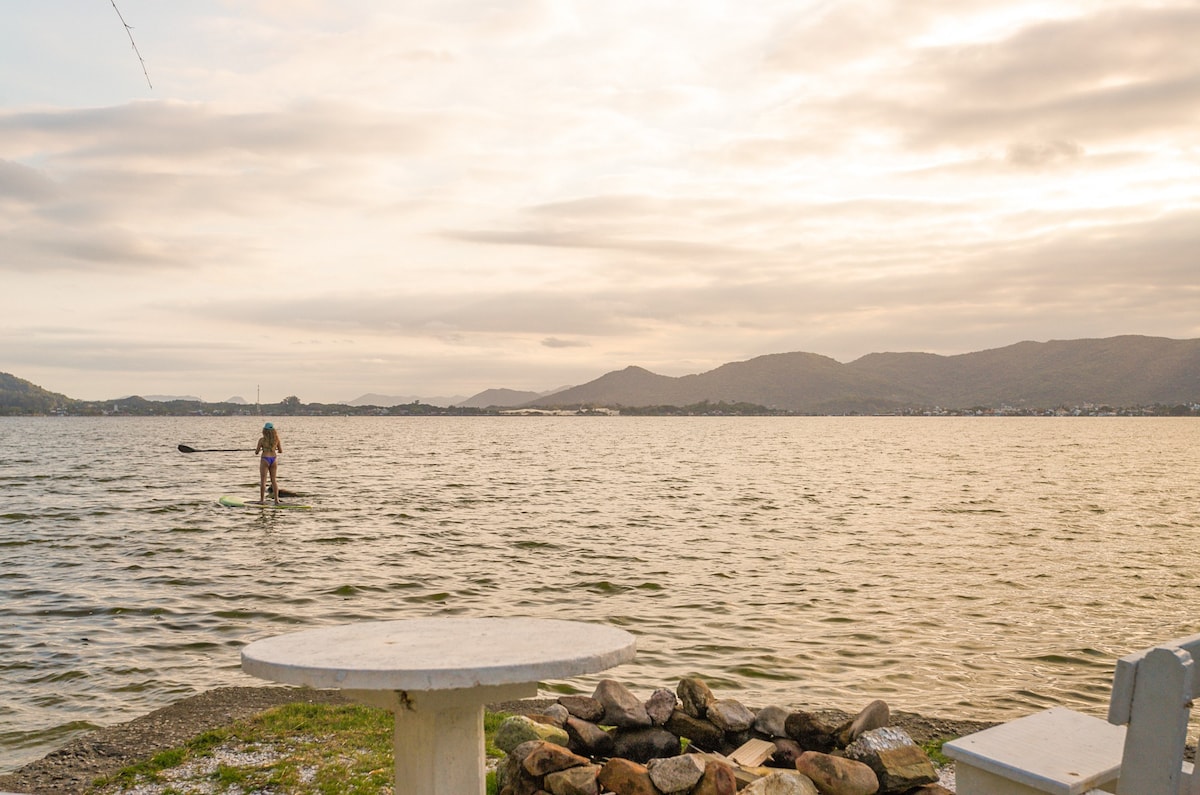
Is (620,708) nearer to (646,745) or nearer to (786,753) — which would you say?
(646,745)

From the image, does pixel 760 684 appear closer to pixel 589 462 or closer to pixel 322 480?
pixel 322 480

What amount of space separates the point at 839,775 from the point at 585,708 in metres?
2.58

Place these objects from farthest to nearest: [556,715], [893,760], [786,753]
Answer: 1. [556,715]
2. [786,753]
3. [893,760]

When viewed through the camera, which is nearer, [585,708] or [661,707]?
[661,707]

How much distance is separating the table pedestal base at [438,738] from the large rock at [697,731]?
345cm

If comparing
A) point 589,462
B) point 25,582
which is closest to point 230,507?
point 25,582

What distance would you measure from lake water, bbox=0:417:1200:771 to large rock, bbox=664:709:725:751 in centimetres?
308

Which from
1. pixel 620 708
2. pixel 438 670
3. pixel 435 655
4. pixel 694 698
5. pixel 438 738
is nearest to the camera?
pixel 438 670

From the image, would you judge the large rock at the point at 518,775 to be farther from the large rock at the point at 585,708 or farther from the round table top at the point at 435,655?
the round table top at the point at 435,655

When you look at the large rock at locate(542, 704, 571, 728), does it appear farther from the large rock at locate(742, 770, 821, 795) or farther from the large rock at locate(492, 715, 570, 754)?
the large rock at locate(742, 770, 821, 795)

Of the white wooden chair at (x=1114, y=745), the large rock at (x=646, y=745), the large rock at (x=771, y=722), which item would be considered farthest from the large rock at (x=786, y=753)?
the white wooden chair at (x=1114, y=745)

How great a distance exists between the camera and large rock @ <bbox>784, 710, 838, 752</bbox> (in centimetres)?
846

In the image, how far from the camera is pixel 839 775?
717 cm

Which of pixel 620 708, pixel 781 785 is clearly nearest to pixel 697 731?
pixel 620 708
